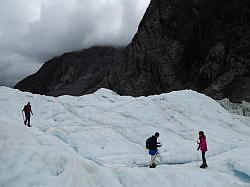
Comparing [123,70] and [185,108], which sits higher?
[123,70]

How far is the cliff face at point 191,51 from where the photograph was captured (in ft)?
299

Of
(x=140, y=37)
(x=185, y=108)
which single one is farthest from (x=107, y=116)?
(x=140, y=37)

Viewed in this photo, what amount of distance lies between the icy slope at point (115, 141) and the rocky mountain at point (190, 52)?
4769cm

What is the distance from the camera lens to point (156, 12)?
431 ft

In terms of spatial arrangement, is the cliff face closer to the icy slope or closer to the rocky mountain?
the rocky mountain

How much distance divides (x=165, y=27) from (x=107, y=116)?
322 feet

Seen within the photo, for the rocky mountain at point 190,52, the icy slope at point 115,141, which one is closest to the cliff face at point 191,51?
the rocky mountain at point 190,52

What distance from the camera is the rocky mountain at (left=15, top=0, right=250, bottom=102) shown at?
91188mm

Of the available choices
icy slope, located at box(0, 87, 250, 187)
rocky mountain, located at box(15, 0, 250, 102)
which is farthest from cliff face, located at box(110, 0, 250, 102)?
icy slope, located at box(0, 87, 250, 187)

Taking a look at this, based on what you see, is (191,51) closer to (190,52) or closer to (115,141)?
(190,52)

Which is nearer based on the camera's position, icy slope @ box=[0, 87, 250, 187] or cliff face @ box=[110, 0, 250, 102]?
icy slope @ box=[0, 87, 250, 187]

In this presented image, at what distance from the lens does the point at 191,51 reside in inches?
4616

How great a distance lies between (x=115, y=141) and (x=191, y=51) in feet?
311

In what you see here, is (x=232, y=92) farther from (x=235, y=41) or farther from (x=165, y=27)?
(x=165, y=27)
